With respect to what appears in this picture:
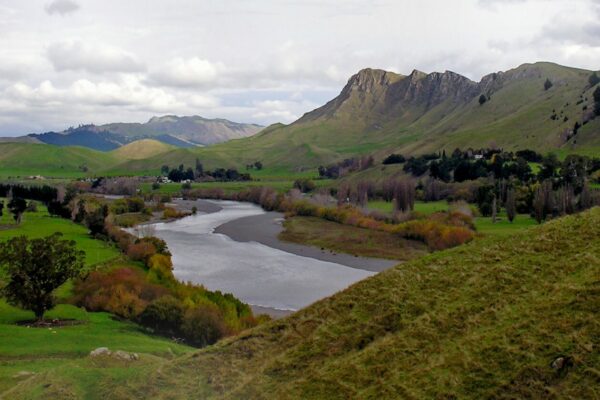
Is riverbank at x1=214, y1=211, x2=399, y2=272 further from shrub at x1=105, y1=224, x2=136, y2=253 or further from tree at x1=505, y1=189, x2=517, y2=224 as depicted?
tree at x1=505, y1=189, x2=517, y2=224

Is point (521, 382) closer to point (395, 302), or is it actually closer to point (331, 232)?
point (395, 302)

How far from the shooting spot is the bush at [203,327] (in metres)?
42.7

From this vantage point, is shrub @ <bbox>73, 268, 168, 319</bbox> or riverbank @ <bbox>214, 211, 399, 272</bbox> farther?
riverbank @ <bbox>214, 211, 399, 272</bbox>

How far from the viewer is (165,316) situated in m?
46.3

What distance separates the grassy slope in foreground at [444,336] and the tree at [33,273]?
27.3 m

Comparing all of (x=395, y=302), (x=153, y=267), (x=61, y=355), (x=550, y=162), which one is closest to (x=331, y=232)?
(x=153, y=267)

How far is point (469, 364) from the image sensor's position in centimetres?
1589

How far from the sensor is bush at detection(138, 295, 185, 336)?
Answer: 45.8 metres

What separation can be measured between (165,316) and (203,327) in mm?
4706

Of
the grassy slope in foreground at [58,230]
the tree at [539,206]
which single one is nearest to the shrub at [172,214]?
the grassy slope in foreground at [58,230]

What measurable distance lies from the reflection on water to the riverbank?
9.70ft

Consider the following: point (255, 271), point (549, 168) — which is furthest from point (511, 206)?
point (255, 271)

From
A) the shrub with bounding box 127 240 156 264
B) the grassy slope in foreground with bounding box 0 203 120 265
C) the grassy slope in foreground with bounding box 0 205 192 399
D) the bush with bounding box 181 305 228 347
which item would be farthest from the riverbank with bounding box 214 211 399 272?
the bush with bounding box 181 305 228 347

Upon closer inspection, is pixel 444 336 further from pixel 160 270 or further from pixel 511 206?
pixel 511 206
